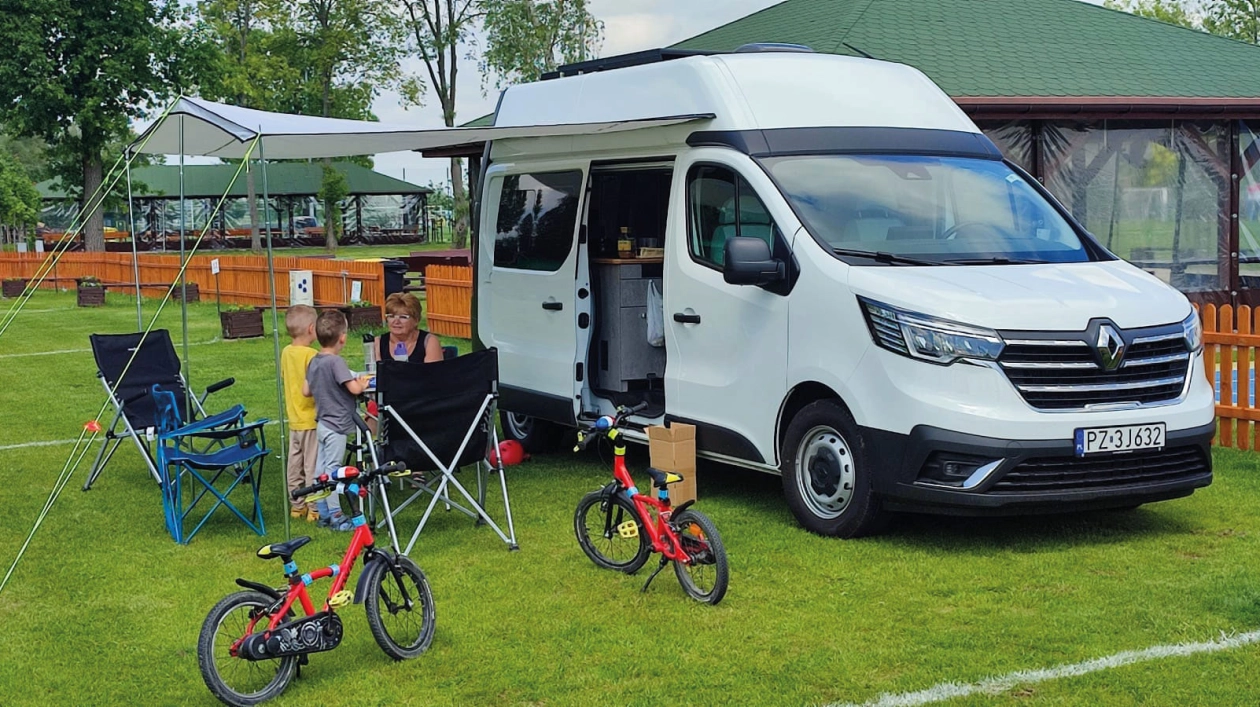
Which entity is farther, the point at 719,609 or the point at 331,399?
the point at 331,399

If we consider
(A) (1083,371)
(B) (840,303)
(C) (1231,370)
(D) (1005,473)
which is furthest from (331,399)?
(C) (1231,370)

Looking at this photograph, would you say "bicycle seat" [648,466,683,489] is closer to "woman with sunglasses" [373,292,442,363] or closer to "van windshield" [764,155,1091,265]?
"van windshield" [764,155,1091,265]

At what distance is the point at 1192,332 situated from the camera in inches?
268

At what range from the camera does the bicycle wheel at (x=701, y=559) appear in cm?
585

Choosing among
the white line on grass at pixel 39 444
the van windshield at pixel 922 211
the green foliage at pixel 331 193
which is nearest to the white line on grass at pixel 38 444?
the white line on grass at pixel 39 444

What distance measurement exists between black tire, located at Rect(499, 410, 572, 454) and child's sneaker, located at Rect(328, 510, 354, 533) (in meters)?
2.19

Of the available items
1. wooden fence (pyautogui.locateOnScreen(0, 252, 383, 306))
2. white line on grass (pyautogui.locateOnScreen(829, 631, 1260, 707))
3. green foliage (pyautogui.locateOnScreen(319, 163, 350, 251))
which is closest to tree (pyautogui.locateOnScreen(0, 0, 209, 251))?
wooden fence (pyautogui.locateOnScreen(0, 252, 383, 306))

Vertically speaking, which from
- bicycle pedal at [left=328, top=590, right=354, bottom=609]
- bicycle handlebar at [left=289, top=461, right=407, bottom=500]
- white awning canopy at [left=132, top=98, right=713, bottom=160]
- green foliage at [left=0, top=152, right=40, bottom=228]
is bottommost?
bicycle pedal at [left=328, top=590, right=354, bottom=609]

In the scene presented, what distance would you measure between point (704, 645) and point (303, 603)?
1551 millimetres

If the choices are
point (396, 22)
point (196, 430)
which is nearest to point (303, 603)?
point (196, 430)

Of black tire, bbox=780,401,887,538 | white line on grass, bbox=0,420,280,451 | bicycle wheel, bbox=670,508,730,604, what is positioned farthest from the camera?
white line on grass, bbox=0,420,280,451

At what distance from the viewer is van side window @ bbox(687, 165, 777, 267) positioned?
24.4 feet

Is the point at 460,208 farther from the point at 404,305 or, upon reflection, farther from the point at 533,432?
the point at 404,305

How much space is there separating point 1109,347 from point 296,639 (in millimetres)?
3841
